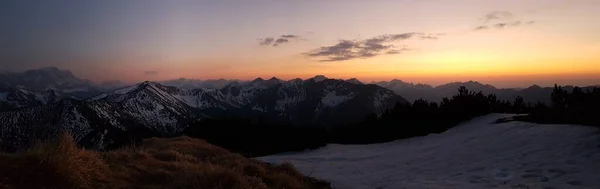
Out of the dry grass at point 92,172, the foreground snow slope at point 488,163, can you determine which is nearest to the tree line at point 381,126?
the foreground snow slope at point 488,163

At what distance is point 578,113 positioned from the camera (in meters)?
18.2

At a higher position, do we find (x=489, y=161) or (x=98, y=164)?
(x=98, y=164)

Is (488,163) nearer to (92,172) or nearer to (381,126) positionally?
(92,172)

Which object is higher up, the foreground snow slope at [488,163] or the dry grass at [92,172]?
the dry grass at [92,172]

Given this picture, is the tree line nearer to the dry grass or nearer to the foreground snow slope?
the foreground snow slope

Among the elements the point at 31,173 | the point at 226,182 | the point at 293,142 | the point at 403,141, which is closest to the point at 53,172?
the point at 31,173

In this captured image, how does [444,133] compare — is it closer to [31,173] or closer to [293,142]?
[293,142]

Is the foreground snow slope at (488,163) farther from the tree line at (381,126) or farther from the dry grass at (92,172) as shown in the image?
the dry grass at (92,172)

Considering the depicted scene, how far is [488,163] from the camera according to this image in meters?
13.9

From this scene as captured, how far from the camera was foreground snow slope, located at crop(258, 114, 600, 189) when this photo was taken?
11164 mm

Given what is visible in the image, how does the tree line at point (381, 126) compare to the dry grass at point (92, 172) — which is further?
the tree line at point (381, 126)

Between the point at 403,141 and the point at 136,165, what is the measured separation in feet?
65.0

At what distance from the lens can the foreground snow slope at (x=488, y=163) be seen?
440 inches

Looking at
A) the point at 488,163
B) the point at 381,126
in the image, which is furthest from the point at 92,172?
the point at 381,126
